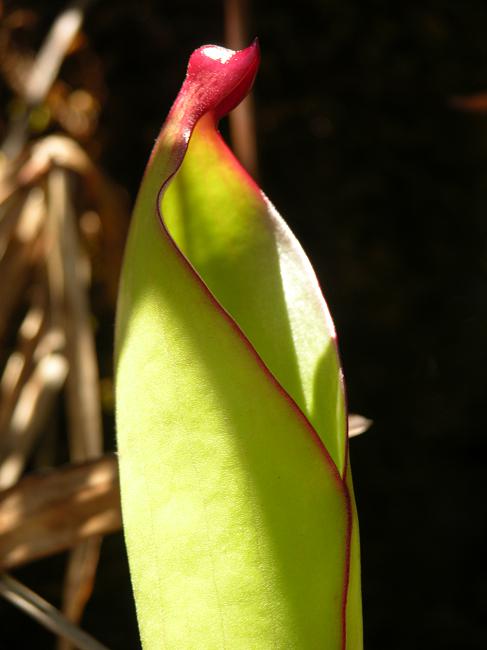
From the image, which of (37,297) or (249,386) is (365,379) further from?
(249,386)

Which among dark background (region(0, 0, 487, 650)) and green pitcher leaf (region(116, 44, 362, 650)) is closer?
green pitcher leaf (region(116, 44, 362, 650))

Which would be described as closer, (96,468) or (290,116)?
(96,468)

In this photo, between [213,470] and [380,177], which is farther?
[380,177]

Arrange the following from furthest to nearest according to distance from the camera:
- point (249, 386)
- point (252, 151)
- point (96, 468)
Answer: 1. point (252, 151)
2. point (96, 468)
3. point (249, 386)

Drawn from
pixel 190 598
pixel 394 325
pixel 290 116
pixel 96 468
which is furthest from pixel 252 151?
pixel 190 598
